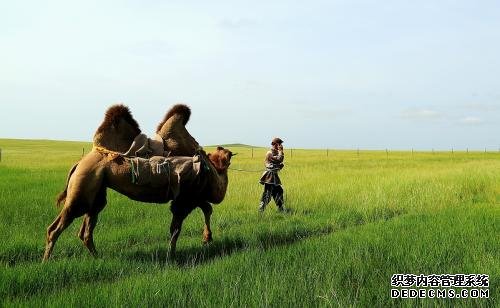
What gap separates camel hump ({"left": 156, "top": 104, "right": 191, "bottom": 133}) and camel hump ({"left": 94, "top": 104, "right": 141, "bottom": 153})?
0.49m

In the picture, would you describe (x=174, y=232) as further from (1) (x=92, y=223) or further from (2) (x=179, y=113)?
Result: (2) (x=179, y=113)

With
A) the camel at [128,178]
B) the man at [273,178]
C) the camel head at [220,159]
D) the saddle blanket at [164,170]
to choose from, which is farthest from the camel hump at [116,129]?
the man at [273,178]

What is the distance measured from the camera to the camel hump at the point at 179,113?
21.5 ft

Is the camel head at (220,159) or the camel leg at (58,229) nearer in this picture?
the camel leg at (58,229)

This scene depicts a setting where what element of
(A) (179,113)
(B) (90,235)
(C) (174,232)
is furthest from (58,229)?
(A) (179,113)

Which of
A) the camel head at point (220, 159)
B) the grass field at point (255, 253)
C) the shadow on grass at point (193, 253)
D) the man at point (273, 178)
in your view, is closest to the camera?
the grass field at point (255, 253)

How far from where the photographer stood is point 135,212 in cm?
985

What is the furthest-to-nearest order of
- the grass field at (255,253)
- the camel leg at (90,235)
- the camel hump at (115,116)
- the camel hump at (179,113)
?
the camel hump at (179,113)
the camel hump at (115,116)
the camel leg at (90,235)
the grass field at (255,253)

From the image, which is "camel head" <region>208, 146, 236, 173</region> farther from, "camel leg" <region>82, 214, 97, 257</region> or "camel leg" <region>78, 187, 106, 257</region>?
"camel leg" <region>82, 214, 97, 257</region>

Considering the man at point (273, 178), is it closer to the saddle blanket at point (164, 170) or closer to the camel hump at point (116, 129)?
the saddle blanket at point (164, 170)

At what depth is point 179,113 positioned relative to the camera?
21.5 feet

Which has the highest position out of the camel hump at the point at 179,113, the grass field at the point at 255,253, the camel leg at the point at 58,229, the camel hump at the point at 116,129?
the camel hump at the point at 179,113

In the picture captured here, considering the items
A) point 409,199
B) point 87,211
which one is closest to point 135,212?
point 87,211

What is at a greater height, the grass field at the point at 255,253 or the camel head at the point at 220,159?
the camel head at the point at 220,159
